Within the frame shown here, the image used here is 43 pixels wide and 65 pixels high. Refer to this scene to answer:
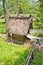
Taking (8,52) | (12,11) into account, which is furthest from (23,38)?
(12,11)

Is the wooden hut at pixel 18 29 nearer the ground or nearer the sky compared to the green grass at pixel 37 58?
nearer the sky

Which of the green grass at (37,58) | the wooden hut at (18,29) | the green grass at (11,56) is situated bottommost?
the green grass at (11,56)

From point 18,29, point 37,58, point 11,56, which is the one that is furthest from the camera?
point 18,29

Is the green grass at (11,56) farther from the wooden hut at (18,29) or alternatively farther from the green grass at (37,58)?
the wooden hut at (18,29)

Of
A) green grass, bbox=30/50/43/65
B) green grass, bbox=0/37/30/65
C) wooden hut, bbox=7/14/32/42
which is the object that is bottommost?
green grass, bbox=0/37/30/65

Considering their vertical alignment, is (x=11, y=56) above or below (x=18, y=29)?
below

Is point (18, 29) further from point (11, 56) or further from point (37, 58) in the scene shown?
point (37, 58)

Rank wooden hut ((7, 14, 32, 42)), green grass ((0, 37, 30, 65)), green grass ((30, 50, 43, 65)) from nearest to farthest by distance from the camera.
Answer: green grass ((30, 50, 43, 65)) → green grass ((0, 37, 30, 65)) → wooden hut ((7, 14, 32, 42))

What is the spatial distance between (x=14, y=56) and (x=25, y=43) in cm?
490

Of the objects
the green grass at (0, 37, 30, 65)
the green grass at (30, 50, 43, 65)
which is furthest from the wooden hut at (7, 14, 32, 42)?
the green grass at (30, 50, 43, 65)

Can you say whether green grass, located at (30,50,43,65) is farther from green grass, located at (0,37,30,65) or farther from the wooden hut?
the wooden hut

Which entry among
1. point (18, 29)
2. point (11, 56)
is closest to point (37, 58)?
point (11, 56)

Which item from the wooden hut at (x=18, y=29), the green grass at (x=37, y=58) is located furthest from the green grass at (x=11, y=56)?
the wooden hut at (x=18, y=29)

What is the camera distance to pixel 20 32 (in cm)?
1953
